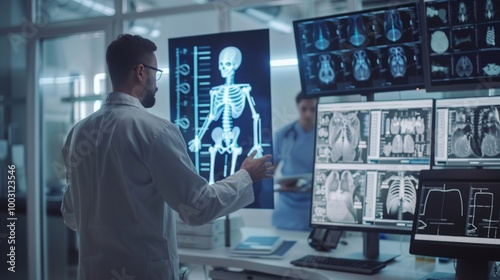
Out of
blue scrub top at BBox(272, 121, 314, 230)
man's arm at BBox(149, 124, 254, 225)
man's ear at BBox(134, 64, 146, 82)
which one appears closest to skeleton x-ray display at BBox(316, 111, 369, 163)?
man's arm at BBox(149, 124, 254, 225)

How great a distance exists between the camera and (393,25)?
7.89ft

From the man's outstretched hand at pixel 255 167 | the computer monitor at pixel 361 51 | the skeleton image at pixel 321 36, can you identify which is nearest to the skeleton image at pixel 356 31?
the computer monitor at pixel 361 51

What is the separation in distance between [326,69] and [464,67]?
0.60 metres

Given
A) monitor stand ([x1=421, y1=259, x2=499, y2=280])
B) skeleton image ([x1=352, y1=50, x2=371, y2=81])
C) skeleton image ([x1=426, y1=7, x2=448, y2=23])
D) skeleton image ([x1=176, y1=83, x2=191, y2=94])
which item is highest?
skeleton image ([x1=426, y1=7, x2=448, y2=23])

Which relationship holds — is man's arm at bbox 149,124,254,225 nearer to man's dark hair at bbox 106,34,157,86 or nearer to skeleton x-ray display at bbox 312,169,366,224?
man's dark hair at bbox 106,34,157,86

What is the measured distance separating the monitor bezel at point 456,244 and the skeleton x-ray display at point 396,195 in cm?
29

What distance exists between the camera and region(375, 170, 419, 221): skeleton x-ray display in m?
2.22

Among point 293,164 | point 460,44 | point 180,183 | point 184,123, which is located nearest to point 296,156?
point 293,164

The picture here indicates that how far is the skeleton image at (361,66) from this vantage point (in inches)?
99.1

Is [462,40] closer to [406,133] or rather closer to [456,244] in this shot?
[406,133]

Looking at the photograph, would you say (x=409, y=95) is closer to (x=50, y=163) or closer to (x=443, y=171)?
(x=443, y=171)

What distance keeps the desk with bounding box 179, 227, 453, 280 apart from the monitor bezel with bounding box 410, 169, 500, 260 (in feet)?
0.85

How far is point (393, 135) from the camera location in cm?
230

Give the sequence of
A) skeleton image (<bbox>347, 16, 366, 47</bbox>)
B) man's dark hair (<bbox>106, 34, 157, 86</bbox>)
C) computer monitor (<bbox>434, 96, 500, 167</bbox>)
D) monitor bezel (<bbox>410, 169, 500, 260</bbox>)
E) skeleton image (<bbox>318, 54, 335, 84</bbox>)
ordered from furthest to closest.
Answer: skeleton image (<bbox>318, 54, 335, 84</bbox>), skeleton image (<bbox>347, 16, 366, 47</bbox>), computer monitor (<bbox>434, 96, 500, 167</bbox>), man's dark hair (<bbox>106, 34, 157, 86</bbox>), monitor bezel (<bbox>410, 169, 500, 260</bbox>)
